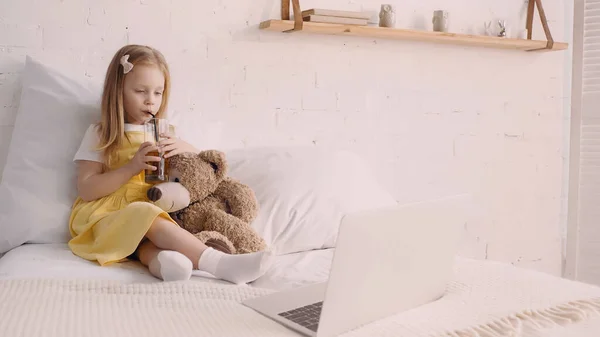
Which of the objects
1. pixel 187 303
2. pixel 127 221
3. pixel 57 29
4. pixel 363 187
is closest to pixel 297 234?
pixel 363 187

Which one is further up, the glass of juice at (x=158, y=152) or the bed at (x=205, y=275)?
the glass of juice at (x=158, y=152)

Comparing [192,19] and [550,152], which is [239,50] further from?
[550,152]

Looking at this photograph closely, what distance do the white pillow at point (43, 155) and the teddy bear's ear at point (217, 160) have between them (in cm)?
36

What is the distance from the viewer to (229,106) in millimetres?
2312

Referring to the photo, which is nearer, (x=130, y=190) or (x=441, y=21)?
(x=130, y=190)

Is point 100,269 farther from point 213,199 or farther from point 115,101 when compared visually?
point 115,101

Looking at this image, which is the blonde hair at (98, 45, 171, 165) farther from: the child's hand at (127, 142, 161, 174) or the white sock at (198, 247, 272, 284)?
the white sock at (198, 247, 272, 284)

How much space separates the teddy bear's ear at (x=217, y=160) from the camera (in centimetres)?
180

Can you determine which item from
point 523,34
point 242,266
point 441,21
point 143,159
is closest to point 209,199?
point 143,159

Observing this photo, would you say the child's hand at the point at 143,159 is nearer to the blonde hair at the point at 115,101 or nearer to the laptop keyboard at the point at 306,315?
the blonde hair at the point at 115,101

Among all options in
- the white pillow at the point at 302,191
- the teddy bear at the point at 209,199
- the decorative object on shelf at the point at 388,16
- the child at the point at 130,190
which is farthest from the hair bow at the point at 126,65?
the decorative object on shelf at the point at 388,16

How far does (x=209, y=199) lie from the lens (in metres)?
1.83

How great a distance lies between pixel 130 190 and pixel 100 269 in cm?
39

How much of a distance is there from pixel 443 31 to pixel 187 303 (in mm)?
1763
